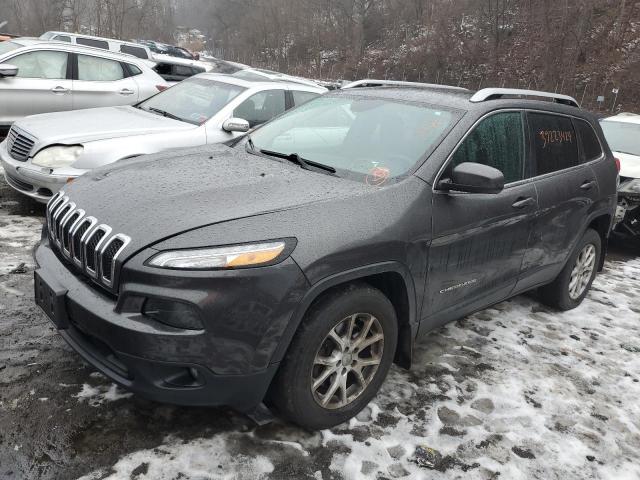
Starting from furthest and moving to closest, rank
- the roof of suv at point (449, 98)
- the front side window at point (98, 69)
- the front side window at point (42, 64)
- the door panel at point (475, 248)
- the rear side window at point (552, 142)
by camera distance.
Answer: the front side window at point (98, 69) < the front side window at point (42, 64) < the rear side window at point (552, 142) < the roof of suv at point (449, 98) < the door panel at point (475, 248)

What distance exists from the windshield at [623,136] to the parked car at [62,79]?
273 inches

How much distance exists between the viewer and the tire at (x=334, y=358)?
7.94 feet

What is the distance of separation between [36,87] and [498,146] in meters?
6.55

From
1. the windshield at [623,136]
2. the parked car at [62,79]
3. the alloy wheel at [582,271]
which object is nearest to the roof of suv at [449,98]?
the alloy wheel at [582,271]

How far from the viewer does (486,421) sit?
2.98 metres

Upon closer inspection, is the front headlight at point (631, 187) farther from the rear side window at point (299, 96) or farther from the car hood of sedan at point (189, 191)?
the car hood of sedan at point (189, 191)

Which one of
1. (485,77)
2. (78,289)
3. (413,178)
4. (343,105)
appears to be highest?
(485,77)

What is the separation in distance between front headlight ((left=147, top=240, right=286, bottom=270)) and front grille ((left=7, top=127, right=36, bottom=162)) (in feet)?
12.0

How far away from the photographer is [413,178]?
2.89 m

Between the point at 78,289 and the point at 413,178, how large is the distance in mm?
1771

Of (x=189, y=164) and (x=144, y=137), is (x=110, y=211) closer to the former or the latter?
(x=189, y=164)

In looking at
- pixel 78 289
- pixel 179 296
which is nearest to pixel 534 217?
pixel 179 296

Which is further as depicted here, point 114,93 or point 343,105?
point 114,93

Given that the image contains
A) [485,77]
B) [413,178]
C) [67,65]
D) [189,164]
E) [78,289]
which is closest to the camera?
[78,289]
